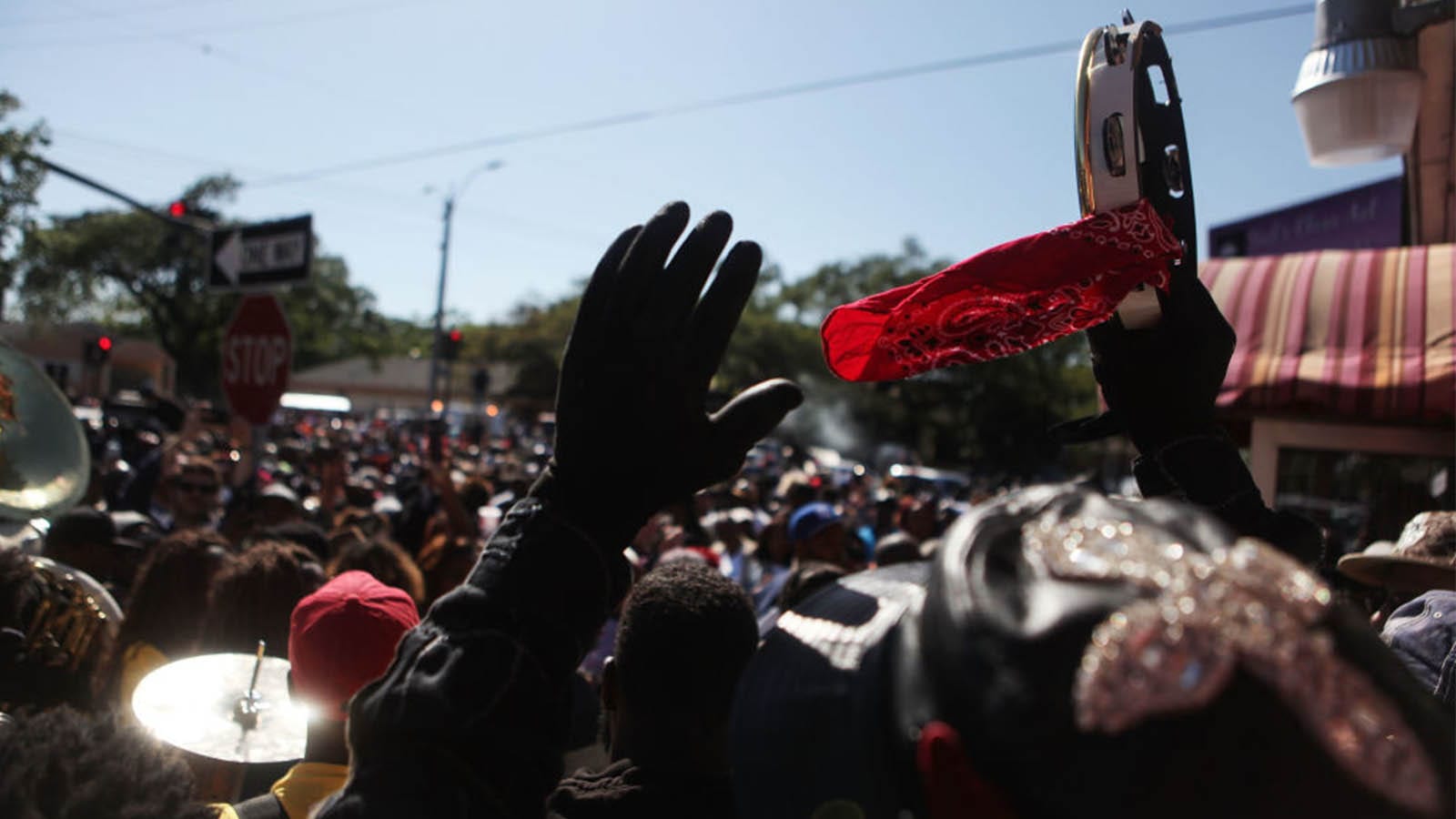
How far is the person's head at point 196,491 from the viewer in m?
7.71

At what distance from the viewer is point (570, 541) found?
1264 mm

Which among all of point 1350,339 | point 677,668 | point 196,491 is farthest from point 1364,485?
point 196,491

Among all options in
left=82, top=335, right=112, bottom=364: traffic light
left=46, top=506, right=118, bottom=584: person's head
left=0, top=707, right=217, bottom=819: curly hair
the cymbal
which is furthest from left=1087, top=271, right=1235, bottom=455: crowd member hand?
left=82, top=335, right=112, bottom=364: traffic light

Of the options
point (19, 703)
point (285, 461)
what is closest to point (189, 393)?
point (285, 461)

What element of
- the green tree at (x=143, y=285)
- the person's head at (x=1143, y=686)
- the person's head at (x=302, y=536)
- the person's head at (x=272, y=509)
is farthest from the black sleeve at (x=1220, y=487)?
the green tree at (x=143, y=285)

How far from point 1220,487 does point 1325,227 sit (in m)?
13.8

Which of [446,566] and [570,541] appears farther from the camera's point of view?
[446,566]

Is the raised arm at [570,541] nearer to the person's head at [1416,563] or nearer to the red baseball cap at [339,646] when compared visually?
the red baseball cap at [339,646]

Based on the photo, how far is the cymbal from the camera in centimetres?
239

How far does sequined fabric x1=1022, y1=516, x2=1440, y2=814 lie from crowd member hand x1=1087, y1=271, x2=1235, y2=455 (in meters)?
1.01

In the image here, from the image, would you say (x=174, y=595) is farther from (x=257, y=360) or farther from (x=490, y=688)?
(x=490, y=688)

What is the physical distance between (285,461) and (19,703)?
19.2m

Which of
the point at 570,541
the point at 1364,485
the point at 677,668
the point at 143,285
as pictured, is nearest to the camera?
the point at 570,541

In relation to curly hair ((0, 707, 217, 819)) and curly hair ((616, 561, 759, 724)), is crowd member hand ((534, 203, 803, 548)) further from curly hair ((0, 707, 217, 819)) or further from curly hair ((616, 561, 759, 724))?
curly hair ((616, 561, 759, 724))
